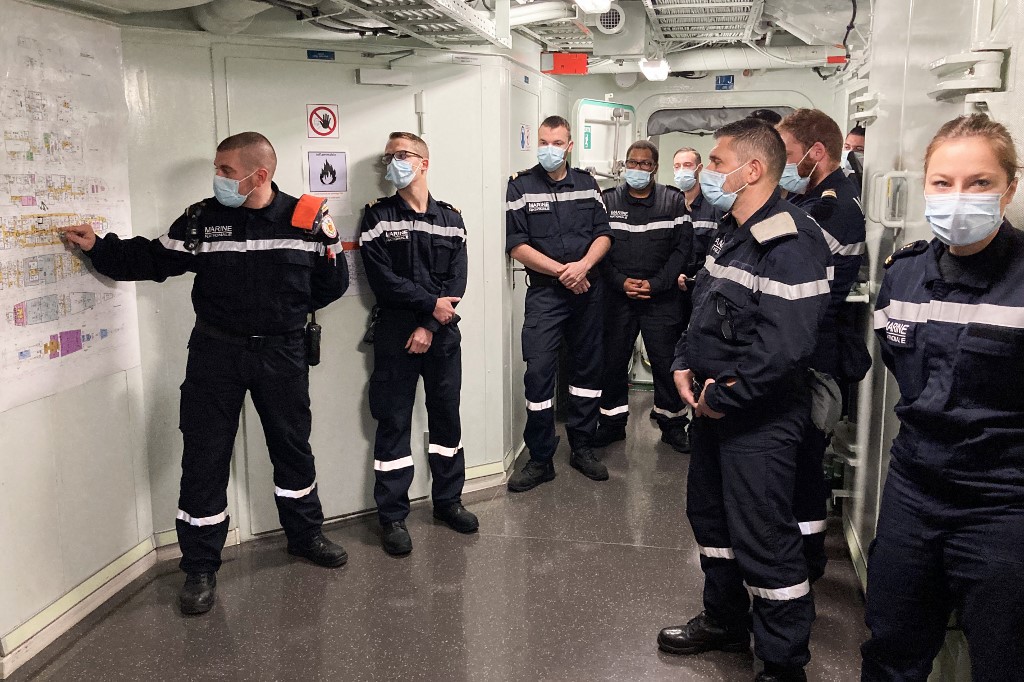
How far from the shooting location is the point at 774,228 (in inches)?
92.5

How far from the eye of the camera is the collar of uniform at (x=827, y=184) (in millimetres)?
3125

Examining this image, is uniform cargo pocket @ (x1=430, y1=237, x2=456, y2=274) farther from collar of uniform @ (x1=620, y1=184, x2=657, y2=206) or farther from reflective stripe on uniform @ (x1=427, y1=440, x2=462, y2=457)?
collar of uniform @ (x1=620, y1=184, x2=657, y2=206)

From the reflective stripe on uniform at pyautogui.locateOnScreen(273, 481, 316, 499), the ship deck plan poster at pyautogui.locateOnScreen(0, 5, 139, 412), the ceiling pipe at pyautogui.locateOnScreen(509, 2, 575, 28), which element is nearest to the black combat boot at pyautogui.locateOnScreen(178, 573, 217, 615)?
the reflective stripe on uniform at pyautogui.locateOnScreen(273, 481, 316, 499)

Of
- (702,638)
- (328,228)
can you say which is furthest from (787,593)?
(328,228)

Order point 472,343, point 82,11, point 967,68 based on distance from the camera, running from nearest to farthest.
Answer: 1. point 967,68
2. point 82,11
3. point 472,343

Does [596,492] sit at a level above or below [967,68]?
below

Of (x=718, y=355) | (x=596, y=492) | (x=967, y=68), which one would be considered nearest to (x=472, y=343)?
(x=596, y=492)

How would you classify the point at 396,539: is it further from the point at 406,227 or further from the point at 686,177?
the point at 686,177

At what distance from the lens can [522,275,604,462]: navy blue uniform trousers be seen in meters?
4.30

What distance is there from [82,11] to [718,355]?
8.71 feet

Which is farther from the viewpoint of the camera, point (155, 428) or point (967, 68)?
point (155, 428)

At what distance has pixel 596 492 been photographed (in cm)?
435

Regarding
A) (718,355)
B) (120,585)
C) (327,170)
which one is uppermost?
(327,170)

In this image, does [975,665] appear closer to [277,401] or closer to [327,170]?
[277,401]
